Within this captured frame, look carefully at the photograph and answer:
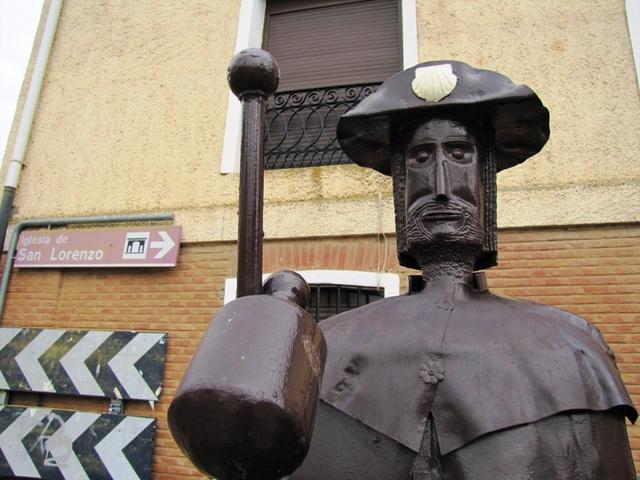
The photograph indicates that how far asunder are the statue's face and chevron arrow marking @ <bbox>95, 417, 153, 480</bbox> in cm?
371

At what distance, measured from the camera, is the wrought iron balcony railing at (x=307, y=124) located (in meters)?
5.15

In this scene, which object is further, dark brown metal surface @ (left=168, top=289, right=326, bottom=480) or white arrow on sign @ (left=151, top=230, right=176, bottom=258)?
white arrow on sign @ (left=151, top=230, right=176, bottom=258)

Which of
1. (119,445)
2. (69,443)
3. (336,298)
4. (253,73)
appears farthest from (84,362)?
(253,73)

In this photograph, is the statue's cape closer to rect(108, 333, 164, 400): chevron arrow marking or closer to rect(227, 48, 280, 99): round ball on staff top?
rect(227, 48, 280, 99): round ball on staff top

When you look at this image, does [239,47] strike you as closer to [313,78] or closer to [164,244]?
[313,78]

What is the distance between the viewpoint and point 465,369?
141 centimetres

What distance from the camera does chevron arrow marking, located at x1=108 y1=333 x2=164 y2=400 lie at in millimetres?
4578

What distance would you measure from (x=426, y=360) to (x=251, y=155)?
765mm

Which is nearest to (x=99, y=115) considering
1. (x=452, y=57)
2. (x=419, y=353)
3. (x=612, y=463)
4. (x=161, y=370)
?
(x=161, y=370)

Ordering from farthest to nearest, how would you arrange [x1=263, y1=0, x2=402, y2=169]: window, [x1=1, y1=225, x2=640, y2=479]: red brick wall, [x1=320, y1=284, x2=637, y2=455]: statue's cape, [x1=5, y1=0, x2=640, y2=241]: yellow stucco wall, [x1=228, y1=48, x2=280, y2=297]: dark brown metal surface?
[x1=263, y1=0, x2=402, y2=169]: window
[x1=5, y1=0, x2=640, y2=241]: yellow stucco wall
[x1=1, y1=225, x2=640, y2=479]: red brick wall
[x1=320, y1=284, x2=637, y2=455]: statue's cape
[x1=228, y1=48, x2=280, y2=297]: dark brown metal surface

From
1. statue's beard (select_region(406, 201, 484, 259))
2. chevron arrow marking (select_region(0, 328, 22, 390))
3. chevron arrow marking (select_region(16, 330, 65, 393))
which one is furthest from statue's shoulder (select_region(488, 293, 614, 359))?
chevron arrow marking (select_region(0, 328, 22, 390))

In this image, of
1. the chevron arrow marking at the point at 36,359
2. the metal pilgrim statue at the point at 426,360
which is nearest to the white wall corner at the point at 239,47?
the chevron arrow marking at the point at 36,359

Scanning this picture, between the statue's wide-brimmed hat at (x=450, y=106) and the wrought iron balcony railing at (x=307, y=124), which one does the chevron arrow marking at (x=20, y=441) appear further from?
the statue's wide-brimmed hat at (x=450, y=106)

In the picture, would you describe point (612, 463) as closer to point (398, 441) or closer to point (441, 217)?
point (398, 441)
